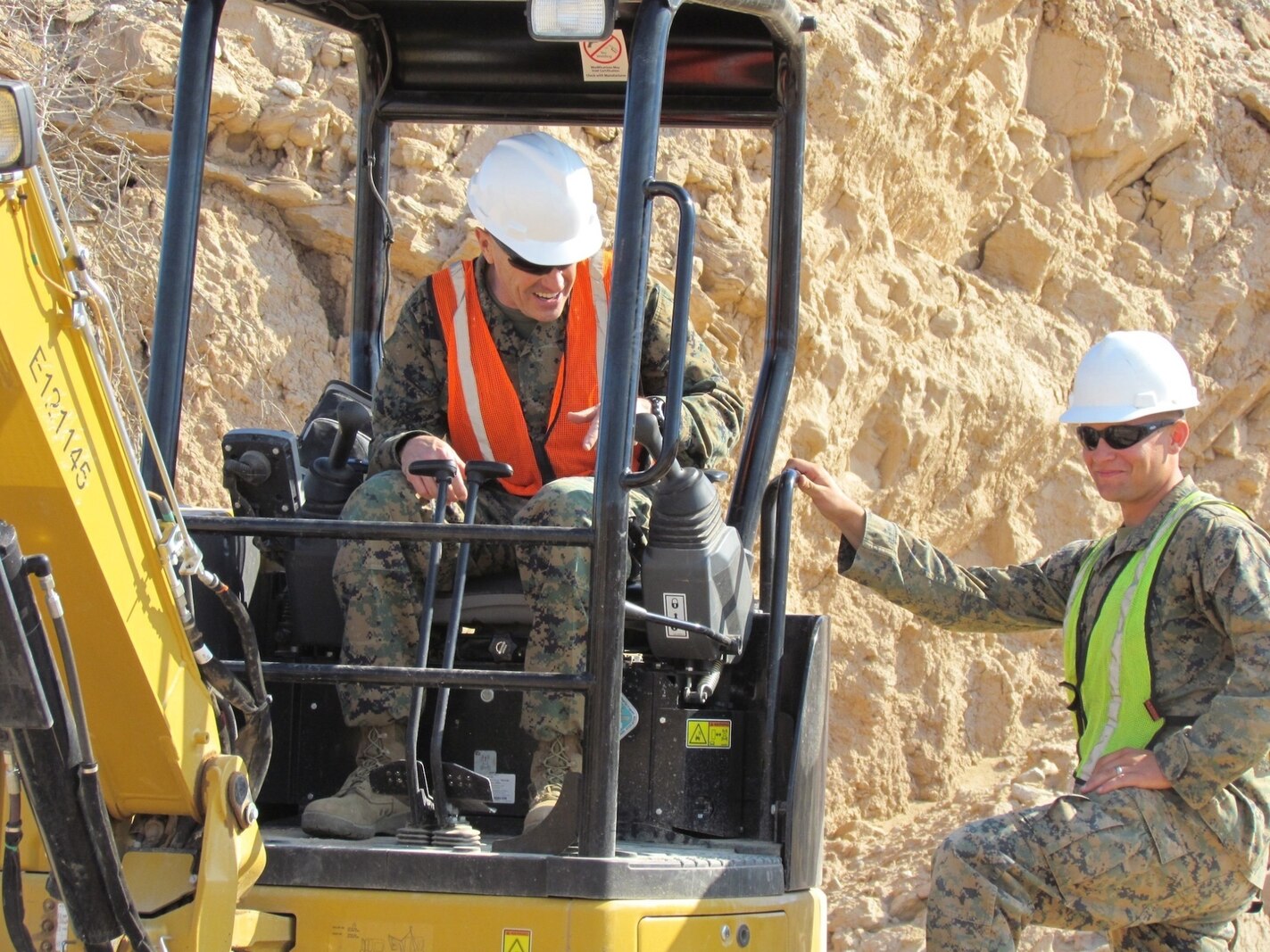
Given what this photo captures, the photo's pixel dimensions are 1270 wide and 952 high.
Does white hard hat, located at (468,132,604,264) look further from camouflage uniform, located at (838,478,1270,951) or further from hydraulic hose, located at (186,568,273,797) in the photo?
camouflage uniform, located at (838,478,1270,951)

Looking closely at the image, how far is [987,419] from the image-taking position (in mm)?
9695

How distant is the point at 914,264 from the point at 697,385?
5.89 meters

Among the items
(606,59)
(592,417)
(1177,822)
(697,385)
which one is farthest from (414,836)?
(606,59)

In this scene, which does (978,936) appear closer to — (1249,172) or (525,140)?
(525,140)

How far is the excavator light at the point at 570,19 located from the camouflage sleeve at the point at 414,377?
1.02m

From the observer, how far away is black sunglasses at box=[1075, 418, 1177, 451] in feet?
14.0

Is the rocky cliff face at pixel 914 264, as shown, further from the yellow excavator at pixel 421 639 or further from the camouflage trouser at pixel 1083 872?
the camouflage trouser at pixel 1083 872

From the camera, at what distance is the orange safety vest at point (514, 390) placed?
4.00m

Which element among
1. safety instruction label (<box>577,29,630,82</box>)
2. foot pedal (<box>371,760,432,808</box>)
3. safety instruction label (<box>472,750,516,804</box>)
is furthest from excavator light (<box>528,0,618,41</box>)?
safety instruction label (<box>472,750,516,804</box>)

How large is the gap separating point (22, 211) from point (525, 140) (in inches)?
55.2

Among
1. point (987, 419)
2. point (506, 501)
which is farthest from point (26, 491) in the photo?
point (987, 419)

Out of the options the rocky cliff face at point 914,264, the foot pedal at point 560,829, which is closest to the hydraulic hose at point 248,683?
the foot pedal at point 560,829

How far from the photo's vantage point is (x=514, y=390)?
4.07m

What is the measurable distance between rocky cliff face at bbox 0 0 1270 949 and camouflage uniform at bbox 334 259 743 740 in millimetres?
3544
